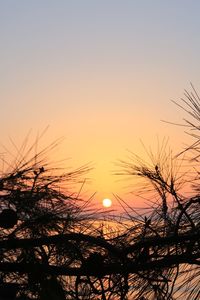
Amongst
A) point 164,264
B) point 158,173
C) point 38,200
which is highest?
point 158,173

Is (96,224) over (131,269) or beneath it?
over

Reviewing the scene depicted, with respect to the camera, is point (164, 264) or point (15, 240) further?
point (15, 240)

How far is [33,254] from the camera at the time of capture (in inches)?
75.0

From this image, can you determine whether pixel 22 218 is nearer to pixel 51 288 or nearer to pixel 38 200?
pixel 38 200

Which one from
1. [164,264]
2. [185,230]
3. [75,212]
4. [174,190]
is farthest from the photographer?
[75,212]

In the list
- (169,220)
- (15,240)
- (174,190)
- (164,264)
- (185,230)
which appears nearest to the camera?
(164,264)

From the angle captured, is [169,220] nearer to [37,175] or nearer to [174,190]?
[174,190]

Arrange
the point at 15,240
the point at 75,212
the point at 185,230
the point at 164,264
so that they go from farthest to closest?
the point at 75,212, the point at 185,230, the point at 15,240, the point at 164,264

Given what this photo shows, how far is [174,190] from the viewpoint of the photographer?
185 centimetres

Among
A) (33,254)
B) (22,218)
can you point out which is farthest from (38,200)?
(33,254)

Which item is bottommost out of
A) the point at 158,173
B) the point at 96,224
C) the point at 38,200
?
the point at 96,224

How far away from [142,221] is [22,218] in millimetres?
531

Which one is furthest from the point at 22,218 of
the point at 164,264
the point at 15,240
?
the point at 164,264

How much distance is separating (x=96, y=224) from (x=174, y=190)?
Result: 39 centimetres
